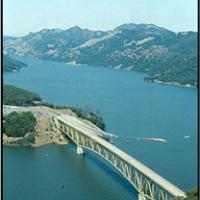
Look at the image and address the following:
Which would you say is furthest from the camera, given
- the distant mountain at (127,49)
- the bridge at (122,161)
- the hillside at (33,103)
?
the distant mountain at (127,49)

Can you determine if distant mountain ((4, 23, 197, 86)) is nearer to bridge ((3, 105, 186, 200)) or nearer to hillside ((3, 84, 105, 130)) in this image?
hillside ((3, 84, 105, 130))

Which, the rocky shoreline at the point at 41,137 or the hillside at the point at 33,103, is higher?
the hillside at the point at 33,103

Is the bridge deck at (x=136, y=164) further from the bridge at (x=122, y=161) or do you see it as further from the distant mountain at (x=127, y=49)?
the distant mountain at (x=127, y=49)

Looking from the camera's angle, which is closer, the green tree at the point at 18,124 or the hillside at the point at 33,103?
the green tree at the point at 18,124

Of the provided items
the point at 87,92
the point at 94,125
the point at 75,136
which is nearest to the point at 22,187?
the point at 75,136

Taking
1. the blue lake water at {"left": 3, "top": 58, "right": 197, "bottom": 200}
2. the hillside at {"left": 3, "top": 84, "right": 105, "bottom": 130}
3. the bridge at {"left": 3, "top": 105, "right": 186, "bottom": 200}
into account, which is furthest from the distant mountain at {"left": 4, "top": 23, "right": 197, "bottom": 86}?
the bridge at {"left": 3, "top": 105, "right": 186, "bottom": 200}

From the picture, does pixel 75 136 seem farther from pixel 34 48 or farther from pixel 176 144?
pixel 34 48

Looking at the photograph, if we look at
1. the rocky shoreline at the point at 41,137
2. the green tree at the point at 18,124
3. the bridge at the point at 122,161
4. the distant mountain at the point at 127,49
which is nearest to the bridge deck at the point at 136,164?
the bridge at the point at 122,161
